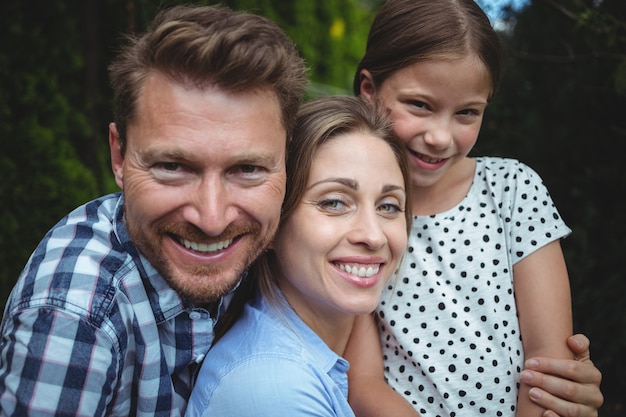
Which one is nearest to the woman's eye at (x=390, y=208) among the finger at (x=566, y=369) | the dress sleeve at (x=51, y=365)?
the finger at (x=566, y=369)

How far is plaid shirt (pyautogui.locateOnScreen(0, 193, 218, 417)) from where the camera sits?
173 centimetres

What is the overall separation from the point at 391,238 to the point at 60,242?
3.72ft

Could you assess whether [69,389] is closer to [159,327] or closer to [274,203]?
[159,327]

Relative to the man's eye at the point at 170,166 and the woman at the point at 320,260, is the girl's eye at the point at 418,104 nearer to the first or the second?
the woman at the point at 320,260

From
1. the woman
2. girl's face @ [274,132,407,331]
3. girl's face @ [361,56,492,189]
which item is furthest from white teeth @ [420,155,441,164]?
girl's face @ [274,132,407,331]

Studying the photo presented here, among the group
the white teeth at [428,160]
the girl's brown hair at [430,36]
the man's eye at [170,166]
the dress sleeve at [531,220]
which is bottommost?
the dress sleeve at [531,220]

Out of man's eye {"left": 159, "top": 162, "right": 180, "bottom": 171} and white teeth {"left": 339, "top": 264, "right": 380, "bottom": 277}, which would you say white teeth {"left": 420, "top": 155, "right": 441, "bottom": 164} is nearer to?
white teeth {"left": 339, "top": 264, "right": 380, "bottom": 277}

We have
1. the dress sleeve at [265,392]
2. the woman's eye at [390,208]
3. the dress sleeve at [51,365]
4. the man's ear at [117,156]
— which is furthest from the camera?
Result: the woman's eye at [390,208]

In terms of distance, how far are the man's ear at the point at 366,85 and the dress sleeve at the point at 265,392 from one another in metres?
1.24

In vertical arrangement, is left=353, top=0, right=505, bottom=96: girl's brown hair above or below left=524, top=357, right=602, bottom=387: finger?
above

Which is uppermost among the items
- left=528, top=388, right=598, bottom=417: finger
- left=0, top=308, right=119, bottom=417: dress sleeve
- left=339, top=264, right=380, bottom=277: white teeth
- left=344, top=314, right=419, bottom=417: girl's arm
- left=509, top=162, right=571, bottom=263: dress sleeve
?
left=509, top=162, right=571, bottom=263: dress sleeve

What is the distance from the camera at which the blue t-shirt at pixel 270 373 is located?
6.20ft

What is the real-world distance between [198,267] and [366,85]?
1213 millimetres

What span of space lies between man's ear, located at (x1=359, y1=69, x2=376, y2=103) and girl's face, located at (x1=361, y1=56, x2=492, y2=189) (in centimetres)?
10
